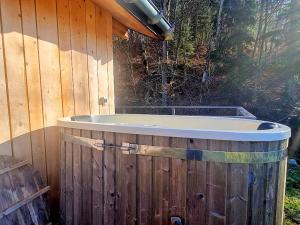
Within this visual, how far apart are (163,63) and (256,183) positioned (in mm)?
9156

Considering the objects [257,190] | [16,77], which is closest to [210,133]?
[257,190]

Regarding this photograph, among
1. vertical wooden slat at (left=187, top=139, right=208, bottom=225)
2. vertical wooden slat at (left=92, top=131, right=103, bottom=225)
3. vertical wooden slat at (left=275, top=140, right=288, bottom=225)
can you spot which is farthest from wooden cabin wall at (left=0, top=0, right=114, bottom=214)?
vertical wooden slat at (left=275, top=140, right=288, bottom=225)

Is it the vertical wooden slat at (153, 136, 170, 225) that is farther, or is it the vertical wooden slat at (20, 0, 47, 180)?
the vertical wooden slat at (20, 0, 47, 180)

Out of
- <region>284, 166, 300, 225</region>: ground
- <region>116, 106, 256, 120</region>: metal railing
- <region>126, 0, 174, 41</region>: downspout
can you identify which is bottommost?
<region>284, 166, 300, 225</region>: ground

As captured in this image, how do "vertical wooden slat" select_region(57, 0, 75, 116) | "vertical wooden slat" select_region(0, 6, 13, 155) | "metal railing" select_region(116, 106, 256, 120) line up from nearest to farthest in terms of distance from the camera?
"vertical wooden slat" select_region(0, 6, 13, 155)
"vertical wooden slat" select_region(57, 0, 75, 116)
"metal railing" select_region(116, 106, 256, 120)

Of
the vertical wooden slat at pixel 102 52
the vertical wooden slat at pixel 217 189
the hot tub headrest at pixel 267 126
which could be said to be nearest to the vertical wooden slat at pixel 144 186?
the vertical wooden slat at pixel 217 189

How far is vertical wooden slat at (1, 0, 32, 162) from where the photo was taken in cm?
235

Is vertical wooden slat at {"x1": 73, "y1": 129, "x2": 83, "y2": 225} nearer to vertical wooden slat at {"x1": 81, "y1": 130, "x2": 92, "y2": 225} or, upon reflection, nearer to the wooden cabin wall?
vertical wooden slat at {"x1": 81, "y1": 130, "x2": 92, "y2": 225}

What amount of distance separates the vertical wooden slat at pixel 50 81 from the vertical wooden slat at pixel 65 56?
0.07 metres

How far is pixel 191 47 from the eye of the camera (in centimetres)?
1120

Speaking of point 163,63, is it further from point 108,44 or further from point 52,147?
point 52,147

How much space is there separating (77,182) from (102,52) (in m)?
2.03

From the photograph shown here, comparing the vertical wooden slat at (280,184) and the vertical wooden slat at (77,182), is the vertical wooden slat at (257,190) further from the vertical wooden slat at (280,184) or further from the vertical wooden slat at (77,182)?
the vertical wooden slat at (77,182)

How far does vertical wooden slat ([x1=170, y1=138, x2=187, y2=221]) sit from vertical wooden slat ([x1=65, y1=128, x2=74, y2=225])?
A: 1077 millimetres
